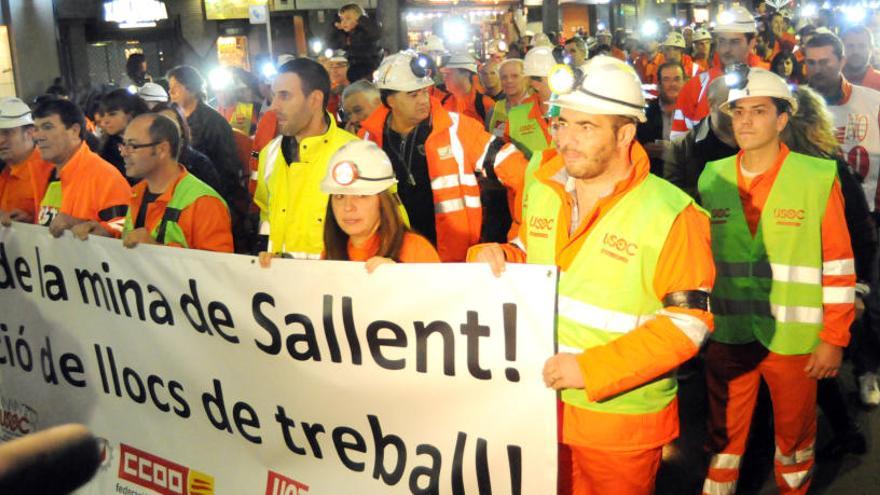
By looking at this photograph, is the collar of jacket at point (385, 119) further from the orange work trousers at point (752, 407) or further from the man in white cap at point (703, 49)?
the man in white cap at point (703, 49)

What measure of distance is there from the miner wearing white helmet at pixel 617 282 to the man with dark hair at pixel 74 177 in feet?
9.60

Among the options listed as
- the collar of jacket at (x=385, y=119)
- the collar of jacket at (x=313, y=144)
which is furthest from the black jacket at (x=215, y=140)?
the collar of jacket at (x=313, y=144)

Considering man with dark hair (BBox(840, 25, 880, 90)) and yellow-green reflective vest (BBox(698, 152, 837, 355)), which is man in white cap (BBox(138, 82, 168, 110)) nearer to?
yellow-green reflective vest (BBox(698, 152, 837, 355))

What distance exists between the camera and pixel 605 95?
339 cm

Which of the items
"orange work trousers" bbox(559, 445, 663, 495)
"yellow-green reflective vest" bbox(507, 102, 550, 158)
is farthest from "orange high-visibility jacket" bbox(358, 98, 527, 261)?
"orange work trousers" bbox(559, 445, 663, 495)

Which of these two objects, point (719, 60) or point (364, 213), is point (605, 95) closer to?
point (364, 213)

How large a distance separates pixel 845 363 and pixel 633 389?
443cm

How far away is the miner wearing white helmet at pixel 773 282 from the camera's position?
4328 mm

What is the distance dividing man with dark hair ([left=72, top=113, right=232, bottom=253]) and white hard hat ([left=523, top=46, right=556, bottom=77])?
4.18 m

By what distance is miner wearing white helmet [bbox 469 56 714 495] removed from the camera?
125 inches

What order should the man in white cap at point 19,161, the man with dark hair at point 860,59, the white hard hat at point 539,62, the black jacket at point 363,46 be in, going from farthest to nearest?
1. the black jacket at point 363,46
2. the white hard hat at point 539,62
3. the man with dark hair at point 860,59
4. the man in white cap at point 19,161

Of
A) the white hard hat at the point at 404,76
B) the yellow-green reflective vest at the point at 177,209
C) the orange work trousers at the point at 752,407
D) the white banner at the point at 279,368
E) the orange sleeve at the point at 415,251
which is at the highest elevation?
the white hard hat at the point at 404,76

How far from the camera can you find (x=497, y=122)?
9.89 meters

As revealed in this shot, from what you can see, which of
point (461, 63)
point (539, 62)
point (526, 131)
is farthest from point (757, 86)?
point (461, 63)
